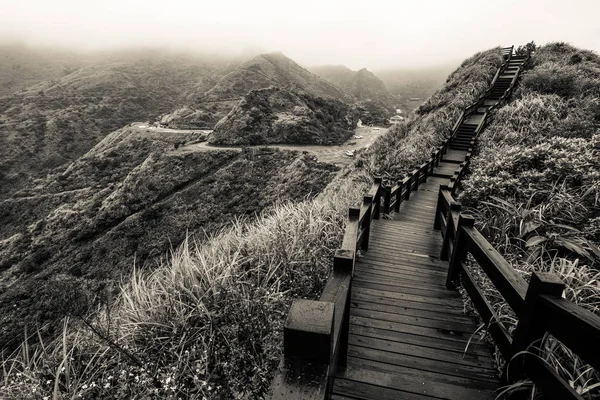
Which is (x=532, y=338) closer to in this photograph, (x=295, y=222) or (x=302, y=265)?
(x=302, y=265)

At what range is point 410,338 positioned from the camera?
309cm

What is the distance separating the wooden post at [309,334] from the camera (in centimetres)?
119

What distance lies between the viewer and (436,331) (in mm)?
3193

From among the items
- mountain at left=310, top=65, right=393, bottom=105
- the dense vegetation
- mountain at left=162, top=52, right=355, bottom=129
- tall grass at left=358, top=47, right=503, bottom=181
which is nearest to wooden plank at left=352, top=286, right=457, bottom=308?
the dense vegetation

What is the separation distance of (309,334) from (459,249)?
3.03 m

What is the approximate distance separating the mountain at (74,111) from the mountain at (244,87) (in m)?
22.5

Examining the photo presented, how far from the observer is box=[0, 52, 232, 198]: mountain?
231 feet

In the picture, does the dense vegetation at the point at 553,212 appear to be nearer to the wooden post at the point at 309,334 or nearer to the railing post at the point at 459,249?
the railing post at the point at 459,249

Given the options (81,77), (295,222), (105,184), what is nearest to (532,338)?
(295,222)

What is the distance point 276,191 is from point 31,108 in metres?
96.2

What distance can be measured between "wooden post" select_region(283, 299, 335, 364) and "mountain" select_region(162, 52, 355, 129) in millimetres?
65602

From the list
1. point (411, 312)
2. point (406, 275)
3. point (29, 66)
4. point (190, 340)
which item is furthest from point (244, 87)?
point (29, 66)

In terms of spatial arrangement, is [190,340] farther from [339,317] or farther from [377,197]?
[377,197]

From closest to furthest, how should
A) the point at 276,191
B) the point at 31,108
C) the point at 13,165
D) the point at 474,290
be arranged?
the point at 474,290 → the point at 276,191 → the point at 13,165 → the point at 31,108
